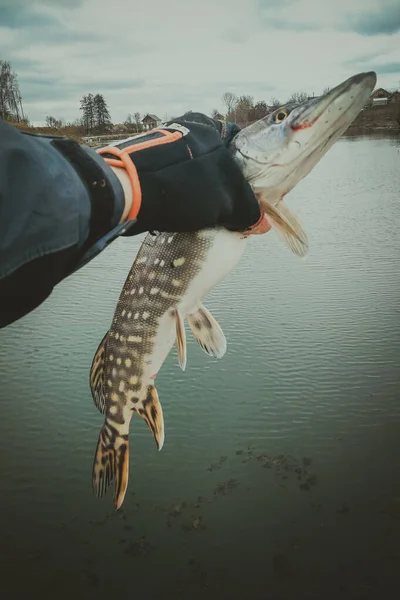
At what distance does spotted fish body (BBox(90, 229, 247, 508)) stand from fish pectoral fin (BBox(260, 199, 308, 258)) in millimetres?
146

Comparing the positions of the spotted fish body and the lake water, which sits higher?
the spotted fish body

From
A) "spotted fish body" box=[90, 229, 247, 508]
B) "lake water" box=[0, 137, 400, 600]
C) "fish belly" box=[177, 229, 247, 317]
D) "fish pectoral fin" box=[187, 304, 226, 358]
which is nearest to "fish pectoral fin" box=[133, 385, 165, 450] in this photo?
"spotted fish body" box=[90, 229, 247, 508]

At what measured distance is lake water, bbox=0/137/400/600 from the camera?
312 centimetres

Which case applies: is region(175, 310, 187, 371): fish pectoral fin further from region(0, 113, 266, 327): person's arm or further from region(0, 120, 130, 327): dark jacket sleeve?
region(0, 120, 130, 327): dark jacket sleeve

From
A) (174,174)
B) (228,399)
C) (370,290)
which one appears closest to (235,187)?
(174,174)

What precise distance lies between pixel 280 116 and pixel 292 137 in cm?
9

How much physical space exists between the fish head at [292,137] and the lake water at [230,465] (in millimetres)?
2208

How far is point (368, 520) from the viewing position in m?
3.35

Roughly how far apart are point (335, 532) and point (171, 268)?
207cm

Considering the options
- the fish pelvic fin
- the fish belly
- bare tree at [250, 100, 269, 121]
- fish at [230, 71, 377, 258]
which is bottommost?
the fish pelvic fin

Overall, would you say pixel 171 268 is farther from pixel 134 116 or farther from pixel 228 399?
pixel 134 116

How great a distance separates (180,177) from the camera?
1.43m

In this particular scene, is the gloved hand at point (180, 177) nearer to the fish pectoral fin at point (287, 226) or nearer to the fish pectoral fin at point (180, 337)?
the fish pectoral fin at point (287, 226)

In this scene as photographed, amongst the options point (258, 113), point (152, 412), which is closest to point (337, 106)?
point (152, 412)
